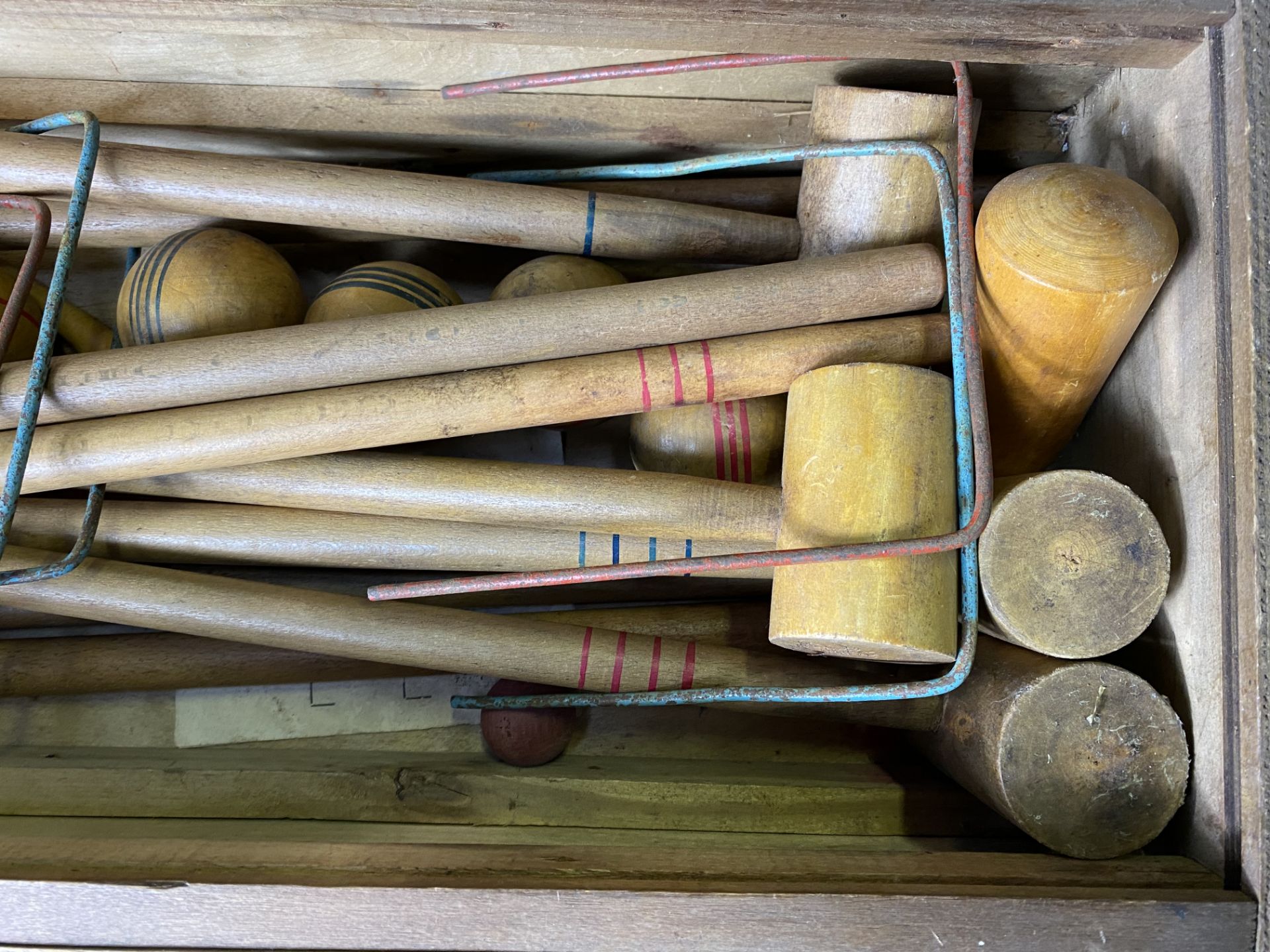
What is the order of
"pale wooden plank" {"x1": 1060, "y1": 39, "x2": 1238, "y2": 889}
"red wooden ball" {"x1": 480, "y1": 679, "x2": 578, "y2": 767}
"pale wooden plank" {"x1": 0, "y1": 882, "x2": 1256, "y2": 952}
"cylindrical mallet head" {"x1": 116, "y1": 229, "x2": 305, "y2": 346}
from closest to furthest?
"pale wooden plank" {"x1": 0, "y1": 882, "x2": 1256, "y2": 952}, "pale wooden plank" {"x1": 1060, "y1": 39, "x2": 1238, "y2": 889}, "cylindrical mallet head" {"x1": 116, "y1": 229, "x2": 305, "y2": 346}, "red wooden ball" {"x1": 480, "y1": 679, "x2": 578, "y2": 767}

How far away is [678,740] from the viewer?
2.05m

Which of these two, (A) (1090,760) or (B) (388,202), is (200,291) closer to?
(B) (388,202)

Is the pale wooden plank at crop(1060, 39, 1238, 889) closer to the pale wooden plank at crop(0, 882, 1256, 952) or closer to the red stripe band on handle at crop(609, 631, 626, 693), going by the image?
the pale wooden plank at crop(0, 882, 1256, 952)

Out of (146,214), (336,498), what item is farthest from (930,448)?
(146,214)

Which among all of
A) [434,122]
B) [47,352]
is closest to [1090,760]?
[434,122]

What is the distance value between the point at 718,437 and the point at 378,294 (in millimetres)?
709

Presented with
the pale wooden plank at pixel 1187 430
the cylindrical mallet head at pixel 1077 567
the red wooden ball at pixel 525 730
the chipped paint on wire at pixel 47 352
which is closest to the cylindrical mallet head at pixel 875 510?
the cylindrical mallet head at pixel 1077 567

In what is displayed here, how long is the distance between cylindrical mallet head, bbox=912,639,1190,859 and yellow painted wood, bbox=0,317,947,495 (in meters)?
0.60

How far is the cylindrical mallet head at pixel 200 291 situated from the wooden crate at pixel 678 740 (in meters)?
0.25

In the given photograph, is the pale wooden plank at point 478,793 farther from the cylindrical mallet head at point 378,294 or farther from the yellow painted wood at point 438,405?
the cylindrical mallet head at point 378,294

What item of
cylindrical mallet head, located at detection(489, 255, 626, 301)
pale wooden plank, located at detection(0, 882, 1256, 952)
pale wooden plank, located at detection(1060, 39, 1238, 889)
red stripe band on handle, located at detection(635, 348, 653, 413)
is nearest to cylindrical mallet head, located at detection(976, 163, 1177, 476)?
pale wooden plank, located at detection(1060, 39, 1238, 889)

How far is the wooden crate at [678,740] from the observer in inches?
51.4

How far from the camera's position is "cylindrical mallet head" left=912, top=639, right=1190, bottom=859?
4.67 feet

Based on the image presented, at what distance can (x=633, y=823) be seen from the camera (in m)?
1.79
